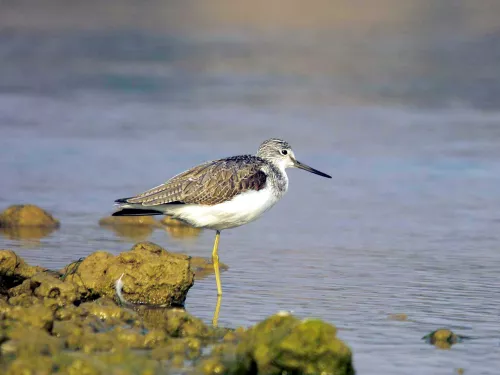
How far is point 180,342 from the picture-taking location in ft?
22.9

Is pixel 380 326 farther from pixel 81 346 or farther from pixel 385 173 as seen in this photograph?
pixel 385 173

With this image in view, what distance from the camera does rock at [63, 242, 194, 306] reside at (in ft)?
27.7

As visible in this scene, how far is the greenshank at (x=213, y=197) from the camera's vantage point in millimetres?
9586

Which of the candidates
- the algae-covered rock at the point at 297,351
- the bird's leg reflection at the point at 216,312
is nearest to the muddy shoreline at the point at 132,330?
the algae-covered rock at the point at 297,351

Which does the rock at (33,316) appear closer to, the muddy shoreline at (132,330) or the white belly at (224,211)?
the muddy shoreline at (132,330)

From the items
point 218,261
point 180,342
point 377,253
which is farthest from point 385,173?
point 180,342

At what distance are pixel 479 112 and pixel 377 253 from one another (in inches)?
354

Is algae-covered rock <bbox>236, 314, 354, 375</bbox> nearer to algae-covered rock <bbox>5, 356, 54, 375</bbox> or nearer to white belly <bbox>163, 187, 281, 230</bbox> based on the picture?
algae-covered rock <bbox>5, 356, 54, 375</bbox>

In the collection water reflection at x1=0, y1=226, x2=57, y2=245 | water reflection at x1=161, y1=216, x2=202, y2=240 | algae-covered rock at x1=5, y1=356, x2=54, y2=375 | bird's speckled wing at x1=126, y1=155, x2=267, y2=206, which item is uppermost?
bird's speckled wing at x1=126, y1=155, x2=267, y2=206

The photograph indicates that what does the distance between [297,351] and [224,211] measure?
340 cm

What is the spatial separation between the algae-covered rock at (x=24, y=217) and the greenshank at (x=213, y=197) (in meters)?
2.09

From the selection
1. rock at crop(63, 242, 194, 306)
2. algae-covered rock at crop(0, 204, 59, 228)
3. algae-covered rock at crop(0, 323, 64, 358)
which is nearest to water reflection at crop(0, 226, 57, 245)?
algae-covered rock at crop(0, 204, 59, 228)

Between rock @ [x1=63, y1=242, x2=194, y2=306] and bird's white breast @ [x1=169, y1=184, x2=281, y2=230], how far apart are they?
3.78 ft

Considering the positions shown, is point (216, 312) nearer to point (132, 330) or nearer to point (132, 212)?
point (132, 330)
